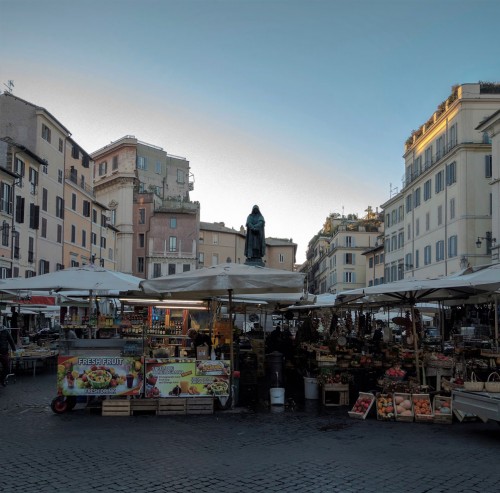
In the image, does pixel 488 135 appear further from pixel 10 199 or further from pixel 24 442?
pixel 24 442

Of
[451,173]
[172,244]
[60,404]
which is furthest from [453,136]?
[172,244]

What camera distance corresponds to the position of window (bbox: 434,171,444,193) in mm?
43906

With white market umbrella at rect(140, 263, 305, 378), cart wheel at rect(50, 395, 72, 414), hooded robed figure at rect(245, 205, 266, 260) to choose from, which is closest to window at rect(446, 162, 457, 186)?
hooded robed figure at rect(245, 205, 266, 260)

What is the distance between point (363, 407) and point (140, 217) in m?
60.6

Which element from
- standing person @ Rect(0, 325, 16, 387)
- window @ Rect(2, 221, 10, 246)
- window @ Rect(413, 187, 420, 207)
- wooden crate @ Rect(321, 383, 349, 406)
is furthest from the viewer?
window @ Rect(413, 187, 420, 207)

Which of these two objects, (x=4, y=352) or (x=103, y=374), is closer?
(x=103, y=374)

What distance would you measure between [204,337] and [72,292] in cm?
518

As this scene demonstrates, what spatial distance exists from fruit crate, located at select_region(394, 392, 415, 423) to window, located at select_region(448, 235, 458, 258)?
1269 inches

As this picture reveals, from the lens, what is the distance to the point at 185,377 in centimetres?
1102

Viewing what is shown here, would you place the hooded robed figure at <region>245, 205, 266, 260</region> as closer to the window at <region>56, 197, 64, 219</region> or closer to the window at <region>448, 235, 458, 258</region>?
the window at <region>448, 235, 458, 258</region>

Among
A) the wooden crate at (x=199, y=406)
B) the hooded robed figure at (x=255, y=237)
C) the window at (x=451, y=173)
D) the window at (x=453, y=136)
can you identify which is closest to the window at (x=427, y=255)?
the window at (x=451, y=173)

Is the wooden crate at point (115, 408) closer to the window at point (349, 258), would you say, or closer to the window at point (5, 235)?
the window at point (5, 235)

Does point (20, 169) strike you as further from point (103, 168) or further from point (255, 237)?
point (103, 168)

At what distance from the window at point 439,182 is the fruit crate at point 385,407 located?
3580cm
